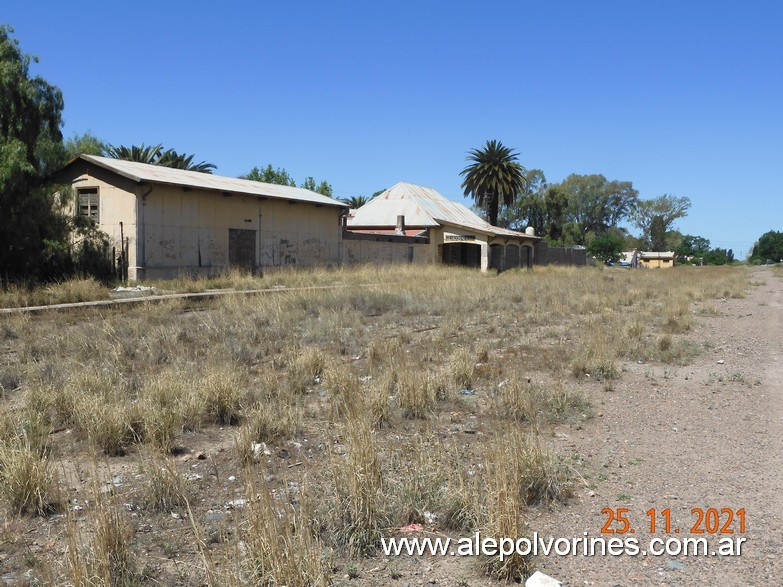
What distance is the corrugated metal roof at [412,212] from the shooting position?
135 ft

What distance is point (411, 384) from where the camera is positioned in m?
6.72

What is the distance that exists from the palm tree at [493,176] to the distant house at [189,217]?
30036mm

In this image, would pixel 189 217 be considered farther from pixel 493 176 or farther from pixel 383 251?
pixel 493 176

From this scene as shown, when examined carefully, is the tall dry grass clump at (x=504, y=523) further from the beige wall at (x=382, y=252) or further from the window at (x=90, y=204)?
the beige wall at (x=382, y=252)

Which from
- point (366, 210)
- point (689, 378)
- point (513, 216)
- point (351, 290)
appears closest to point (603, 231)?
point (513, 216)

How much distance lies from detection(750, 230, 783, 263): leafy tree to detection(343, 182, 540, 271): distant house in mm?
107591

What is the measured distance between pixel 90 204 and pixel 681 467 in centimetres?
2269

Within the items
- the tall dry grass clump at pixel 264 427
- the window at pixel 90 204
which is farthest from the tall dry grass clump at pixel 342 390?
the window at pixel 90 204

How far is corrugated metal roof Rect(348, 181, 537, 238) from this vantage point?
4112 centimetres

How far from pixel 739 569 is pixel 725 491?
1.15 m

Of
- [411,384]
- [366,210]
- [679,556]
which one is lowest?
[679,556]

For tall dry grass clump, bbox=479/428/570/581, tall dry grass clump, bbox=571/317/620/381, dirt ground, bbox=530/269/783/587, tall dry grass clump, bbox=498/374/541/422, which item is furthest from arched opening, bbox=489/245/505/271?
tall dry grass clump, bbox=479/428/570/581

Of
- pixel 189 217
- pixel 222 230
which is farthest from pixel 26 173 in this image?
pixel 222 230

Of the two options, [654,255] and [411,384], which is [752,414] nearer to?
[411,384]
